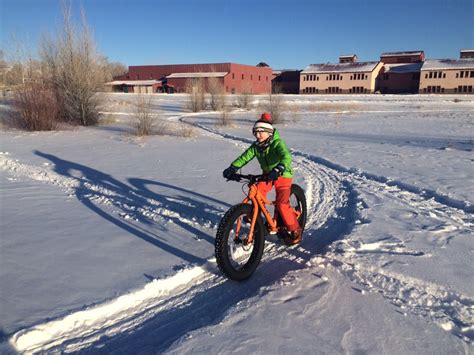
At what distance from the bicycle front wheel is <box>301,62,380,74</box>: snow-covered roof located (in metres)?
60.5

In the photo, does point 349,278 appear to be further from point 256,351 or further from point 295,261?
point 256,351

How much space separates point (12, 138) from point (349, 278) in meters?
15.2

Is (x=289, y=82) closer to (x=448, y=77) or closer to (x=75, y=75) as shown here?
(x=448, y=77)

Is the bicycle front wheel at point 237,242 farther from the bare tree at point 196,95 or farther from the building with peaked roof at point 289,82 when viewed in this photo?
the building with peaked roof at point 289,82

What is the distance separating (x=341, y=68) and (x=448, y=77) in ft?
54.2

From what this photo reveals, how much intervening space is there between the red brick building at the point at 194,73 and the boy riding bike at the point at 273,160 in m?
56.0

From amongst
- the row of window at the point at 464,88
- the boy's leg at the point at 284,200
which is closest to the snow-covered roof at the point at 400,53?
the row of window at the point at 464,88

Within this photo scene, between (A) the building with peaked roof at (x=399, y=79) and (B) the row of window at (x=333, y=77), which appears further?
(B) the row of window at (x=333, y=77)

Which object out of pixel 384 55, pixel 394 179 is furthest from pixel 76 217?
pixel 384 55

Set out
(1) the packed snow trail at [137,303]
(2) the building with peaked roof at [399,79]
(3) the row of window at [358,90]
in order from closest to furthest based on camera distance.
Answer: (1) the packed snow trail at [137,303], (2) the building with peaked roof at [399,79], (3) the row of window at [358,90]

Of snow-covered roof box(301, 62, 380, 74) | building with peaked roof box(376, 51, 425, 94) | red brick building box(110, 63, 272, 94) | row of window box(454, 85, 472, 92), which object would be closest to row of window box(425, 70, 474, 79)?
row of window box(454, 85, 472, 92)

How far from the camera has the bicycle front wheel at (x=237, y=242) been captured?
3.60 metres

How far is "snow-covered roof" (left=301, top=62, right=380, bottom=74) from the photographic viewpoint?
58641 millimetres

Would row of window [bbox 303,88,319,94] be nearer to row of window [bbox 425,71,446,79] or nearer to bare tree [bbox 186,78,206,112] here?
row of window [bbox 425,71,446,79]
